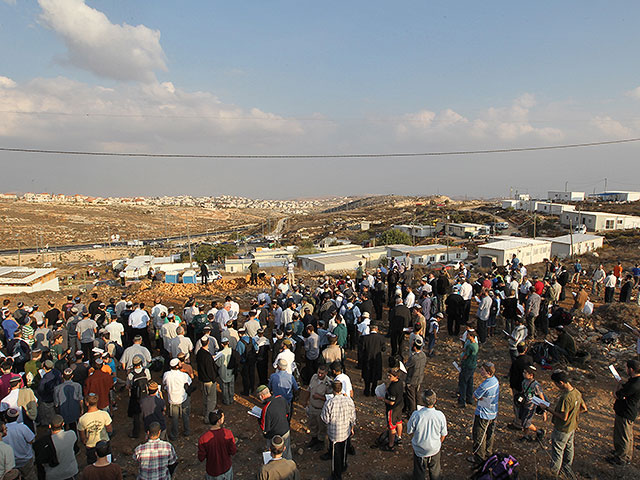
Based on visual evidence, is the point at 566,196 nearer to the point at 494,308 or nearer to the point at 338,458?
the point at 494,308

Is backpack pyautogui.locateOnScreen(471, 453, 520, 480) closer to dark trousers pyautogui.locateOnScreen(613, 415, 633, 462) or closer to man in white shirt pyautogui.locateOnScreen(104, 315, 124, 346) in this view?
dark trousers pyautogui.locateOnScreen(613, 415, 633, 462)

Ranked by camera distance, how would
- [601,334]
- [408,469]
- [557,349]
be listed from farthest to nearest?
[601,334] < [557,349] < [408,469]

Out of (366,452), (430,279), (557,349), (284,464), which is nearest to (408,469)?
(366,452)

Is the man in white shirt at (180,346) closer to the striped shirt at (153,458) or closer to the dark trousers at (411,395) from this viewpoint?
the striped shirt at (153,458)

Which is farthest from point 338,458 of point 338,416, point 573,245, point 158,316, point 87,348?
point 573,245

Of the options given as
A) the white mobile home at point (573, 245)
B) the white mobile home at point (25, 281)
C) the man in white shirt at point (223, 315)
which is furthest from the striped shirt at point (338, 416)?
the white mobile home at point (573, 245)

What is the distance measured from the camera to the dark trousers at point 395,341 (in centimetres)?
977

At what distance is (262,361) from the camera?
324 inches

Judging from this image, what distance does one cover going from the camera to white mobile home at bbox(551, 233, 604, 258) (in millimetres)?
33188

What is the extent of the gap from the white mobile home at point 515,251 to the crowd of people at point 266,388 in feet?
68.6

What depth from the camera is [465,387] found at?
7465mm

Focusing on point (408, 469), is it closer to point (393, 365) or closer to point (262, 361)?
point (393, 365)

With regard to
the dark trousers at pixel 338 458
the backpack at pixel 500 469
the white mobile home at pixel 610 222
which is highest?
the backpack at pixel 500 469

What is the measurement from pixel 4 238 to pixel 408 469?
333 feet
